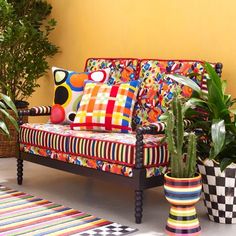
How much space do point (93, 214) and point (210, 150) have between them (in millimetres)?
813

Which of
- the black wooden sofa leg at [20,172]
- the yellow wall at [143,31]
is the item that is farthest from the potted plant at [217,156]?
the black wooden sofa leg at [20,172]

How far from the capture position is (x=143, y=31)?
4.04 meters

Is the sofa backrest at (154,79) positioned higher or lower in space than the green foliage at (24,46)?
lower

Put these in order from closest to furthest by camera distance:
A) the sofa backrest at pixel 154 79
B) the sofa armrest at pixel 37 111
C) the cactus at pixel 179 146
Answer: the cactus at pixel 179 146
the sofa backrest at pixel 154 79
the sofa armrest at pixel 37 111

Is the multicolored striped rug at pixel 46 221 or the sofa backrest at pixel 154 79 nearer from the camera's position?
the multicolored striped rug at pixel 46 221

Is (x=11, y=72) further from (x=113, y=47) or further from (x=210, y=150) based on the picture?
(x=210, y=150)

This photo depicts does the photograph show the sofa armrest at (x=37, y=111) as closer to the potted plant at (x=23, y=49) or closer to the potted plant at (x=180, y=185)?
the potted plant at (x=23, y=49)

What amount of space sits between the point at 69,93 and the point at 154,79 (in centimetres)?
68

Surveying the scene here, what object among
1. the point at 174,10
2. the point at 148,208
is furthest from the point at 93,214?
the point at 174,10

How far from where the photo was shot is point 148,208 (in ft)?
10.3

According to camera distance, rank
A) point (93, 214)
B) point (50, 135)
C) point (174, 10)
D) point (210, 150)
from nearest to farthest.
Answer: point (210, 150), point (93, 214), point (50, 135), point (174, 10)

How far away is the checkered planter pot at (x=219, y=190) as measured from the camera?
272 cm

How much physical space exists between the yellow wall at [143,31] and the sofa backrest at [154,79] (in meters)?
0.31

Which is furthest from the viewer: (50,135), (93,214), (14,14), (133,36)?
(14,14)
